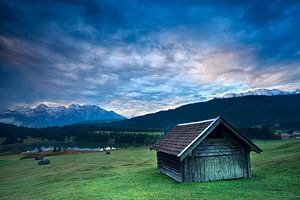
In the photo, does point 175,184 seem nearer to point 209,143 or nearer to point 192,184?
point 192,184

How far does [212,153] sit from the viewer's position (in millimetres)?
22281

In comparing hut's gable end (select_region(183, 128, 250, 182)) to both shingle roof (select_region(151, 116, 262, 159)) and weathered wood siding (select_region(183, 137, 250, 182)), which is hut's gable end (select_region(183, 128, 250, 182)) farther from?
shingle roof (select_region(151, 116, 262, 159))

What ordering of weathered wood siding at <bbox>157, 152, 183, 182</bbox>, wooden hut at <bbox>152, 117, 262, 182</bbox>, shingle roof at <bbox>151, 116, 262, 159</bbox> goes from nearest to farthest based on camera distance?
1. shingle roof at <bbox>151, 116, 262, 159</bbox>
2. wooden hut at <bbox>152, 117, 262, 182</bbox>
3. weathered wood siding at <bbox>157, 152, 183, 182</bbox>

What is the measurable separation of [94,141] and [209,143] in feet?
492

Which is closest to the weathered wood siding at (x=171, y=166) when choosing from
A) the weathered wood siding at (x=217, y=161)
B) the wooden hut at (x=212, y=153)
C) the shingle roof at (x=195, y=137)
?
the wooden hut at (x=212, y=153)

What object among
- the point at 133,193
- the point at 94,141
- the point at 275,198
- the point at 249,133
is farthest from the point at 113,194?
the point at 94,141

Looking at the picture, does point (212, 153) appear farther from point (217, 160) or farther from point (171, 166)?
point (171, 166)

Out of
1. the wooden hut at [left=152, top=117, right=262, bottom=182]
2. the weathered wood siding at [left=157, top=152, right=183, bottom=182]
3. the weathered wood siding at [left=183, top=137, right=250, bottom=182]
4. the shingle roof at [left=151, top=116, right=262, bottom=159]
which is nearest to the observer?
the shingle roof at [left=151, top=116, right=262, bottom=159]

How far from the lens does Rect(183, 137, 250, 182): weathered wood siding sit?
21.8 m

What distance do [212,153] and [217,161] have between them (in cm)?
89

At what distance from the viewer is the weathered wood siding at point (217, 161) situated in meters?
21.8

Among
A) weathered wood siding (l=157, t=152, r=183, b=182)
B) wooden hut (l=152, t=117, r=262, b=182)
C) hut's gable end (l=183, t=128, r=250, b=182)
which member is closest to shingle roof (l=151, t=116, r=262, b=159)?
wooden hut (l=152, t=117, r=262, b=182)

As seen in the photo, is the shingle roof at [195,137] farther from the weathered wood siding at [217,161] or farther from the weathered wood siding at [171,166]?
the weathered wood siding at [171,166]

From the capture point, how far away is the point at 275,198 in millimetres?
15148
